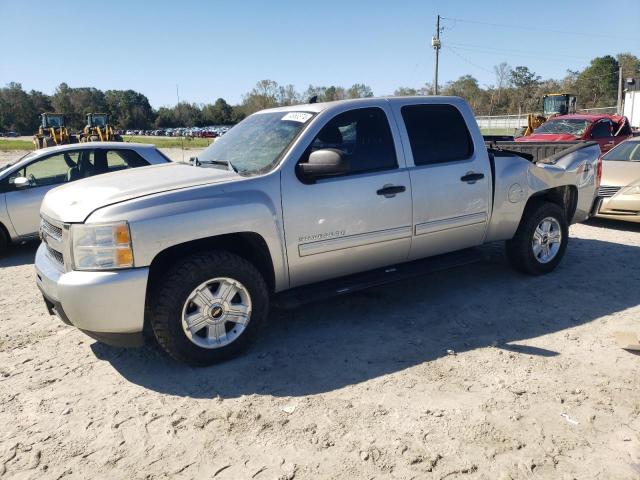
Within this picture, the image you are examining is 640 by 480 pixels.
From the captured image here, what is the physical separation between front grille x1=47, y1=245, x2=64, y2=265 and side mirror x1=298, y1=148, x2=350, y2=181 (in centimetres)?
188

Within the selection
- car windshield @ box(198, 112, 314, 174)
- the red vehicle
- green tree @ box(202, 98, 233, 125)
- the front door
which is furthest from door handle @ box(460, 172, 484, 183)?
green tree @ box(202, 98, 233, 125)

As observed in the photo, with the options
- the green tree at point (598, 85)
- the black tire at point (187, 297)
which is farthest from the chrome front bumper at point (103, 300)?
the green tree at point (598, 85)

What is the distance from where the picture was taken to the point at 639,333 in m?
4.09

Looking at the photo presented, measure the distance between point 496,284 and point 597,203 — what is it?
2.04 meters

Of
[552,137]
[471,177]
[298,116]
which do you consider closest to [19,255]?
[298,116]

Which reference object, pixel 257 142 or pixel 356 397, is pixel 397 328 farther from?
pixel 257 142

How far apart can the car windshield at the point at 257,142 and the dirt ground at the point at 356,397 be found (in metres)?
1.46

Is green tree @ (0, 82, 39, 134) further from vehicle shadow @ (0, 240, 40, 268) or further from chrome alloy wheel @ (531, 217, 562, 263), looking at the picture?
chrome alloy wheel @ (531, 217, 562, 263)

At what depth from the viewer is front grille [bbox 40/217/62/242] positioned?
11.9 feet

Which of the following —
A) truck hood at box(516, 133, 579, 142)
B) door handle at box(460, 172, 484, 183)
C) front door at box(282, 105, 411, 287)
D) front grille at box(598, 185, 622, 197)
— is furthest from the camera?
truck hood at box(516, 133, 579, 142)

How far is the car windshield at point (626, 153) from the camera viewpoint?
8.91 m

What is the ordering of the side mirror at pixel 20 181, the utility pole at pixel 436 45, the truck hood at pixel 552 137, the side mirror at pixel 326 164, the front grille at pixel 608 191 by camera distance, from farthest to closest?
the utility pole at pixel 436 45 → the truck hood at pixel 552 137 → the front grille at pixel 608 191 → the side mirror at pixel 20 181 → the side mirror at pixel 326 164

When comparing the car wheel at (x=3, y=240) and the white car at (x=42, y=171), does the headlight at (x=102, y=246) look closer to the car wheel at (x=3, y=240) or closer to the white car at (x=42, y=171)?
the white car at (x=42, y=171)

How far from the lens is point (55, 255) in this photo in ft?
12.4
